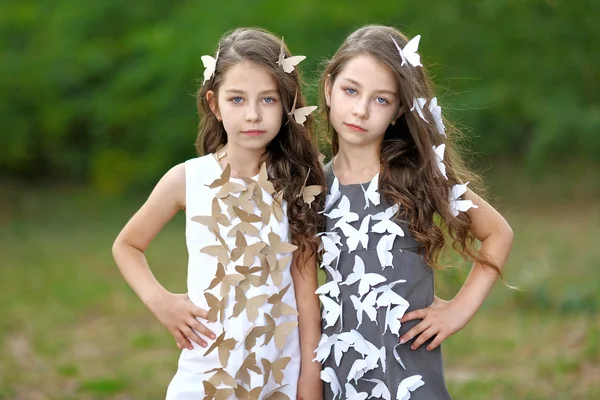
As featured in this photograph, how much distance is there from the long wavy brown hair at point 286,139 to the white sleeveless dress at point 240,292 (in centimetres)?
5

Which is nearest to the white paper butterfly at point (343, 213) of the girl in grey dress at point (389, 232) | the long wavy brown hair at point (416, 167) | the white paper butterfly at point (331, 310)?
the girl in grey dress at point (389, 232)

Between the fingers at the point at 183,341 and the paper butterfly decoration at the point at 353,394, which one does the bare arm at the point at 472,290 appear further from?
the fingers at the point at 183,341

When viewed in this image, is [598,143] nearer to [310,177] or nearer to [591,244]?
[591,244]

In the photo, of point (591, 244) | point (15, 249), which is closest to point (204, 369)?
point (591, 244)

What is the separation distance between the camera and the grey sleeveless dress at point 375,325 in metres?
2.56

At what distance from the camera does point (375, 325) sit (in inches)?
101

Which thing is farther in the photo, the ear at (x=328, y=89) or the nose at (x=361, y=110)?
the ear at (x=328, y=89)

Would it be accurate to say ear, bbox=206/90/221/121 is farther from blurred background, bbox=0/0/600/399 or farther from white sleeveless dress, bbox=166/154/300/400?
blurred background, bbox=0/0/600/399

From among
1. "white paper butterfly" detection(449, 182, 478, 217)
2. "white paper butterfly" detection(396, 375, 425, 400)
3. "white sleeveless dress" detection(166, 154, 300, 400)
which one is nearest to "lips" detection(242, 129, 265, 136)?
"white sleeveless dress" detection(166, 154, 300, 400)

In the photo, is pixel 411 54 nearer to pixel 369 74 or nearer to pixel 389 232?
pixel 369 74

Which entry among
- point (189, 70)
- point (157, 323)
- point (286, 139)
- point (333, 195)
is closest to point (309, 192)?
point (333, 195)

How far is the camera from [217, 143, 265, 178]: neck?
8.59 ft

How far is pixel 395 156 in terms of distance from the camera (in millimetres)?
2633

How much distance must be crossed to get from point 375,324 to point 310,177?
0.46m
